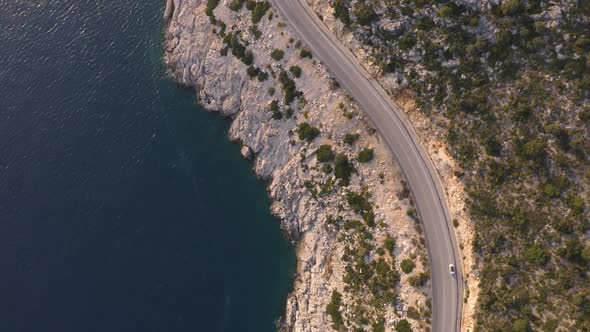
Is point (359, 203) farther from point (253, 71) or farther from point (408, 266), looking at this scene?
point (253, 71)

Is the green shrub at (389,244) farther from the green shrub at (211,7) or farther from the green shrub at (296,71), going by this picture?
the green shrub at (211,7)

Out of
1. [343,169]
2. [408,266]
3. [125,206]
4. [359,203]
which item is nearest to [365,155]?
[343,169]

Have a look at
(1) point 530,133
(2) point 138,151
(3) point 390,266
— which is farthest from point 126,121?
(1) point 530,133

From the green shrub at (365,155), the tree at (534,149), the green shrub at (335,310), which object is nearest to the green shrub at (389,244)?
the green shrub at (335,310)

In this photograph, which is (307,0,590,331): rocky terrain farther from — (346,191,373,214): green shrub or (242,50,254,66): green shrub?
(242,50,254,66): green shrub

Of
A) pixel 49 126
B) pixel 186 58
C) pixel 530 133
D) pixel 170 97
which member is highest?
pixel 186 58

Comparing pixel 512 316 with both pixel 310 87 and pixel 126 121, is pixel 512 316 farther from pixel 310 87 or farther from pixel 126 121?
pixel 126 121
